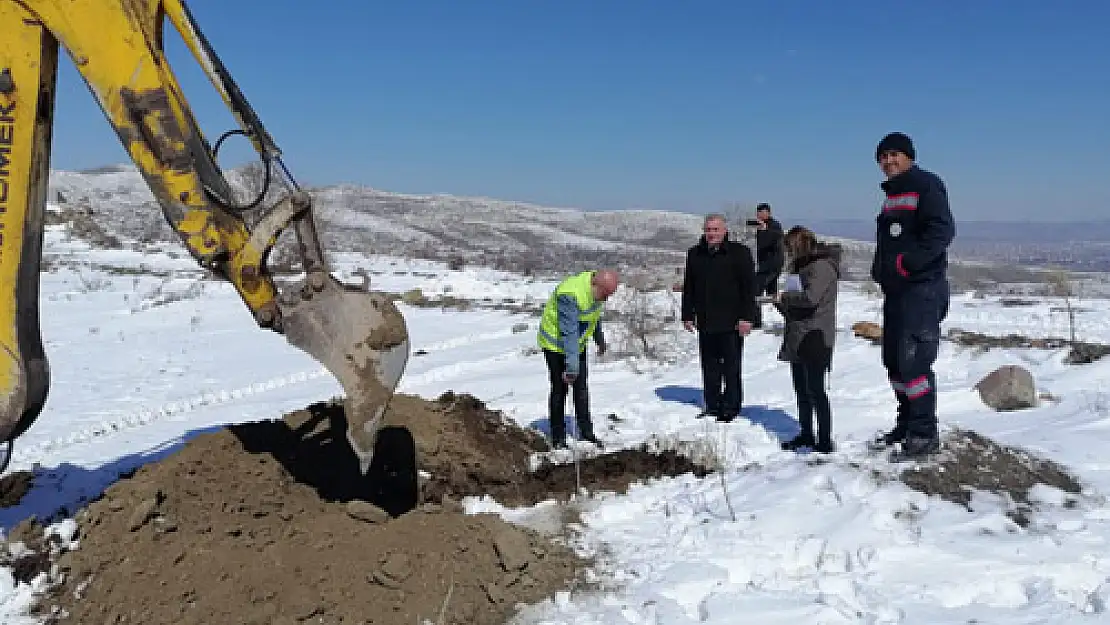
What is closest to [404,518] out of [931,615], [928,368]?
[931,615]

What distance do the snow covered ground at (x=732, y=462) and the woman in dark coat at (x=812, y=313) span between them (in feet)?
1.75

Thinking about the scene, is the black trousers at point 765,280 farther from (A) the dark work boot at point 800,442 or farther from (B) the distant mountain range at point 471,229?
(B) the distant mountain range at point 471,229

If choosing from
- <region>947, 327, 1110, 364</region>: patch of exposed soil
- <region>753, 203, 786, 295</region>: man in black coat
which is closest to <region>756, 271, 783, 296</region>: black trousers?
<region>753, 203, 786, 295</region>: man in black coat

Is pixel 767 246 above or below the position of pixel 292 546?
above

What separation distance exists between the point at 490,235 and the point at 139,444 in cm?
6006

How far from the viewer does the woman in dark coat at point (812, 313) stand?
250 inches

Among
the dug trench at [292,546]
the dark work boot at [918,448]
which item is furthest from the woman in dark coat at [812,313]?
the dug trench at [292,546]

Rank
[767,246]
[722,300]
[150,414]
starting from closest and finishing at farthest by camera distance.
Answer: [722,300] < [150,414] < [767,246]

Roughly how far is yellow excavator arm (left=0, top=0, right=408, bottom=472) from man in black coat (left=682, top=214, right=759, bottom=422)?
4.32m

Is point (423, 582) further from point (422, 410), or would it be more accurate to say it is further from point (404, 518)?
point (422, 410)

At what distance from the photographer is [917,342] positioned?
554 cm

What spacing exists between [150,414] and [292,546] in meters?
5.72

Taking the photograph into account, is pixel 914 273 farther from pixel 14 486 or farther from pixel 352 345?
pixel 14 486

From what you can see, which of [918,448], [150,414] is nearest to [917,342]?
[918,448]
